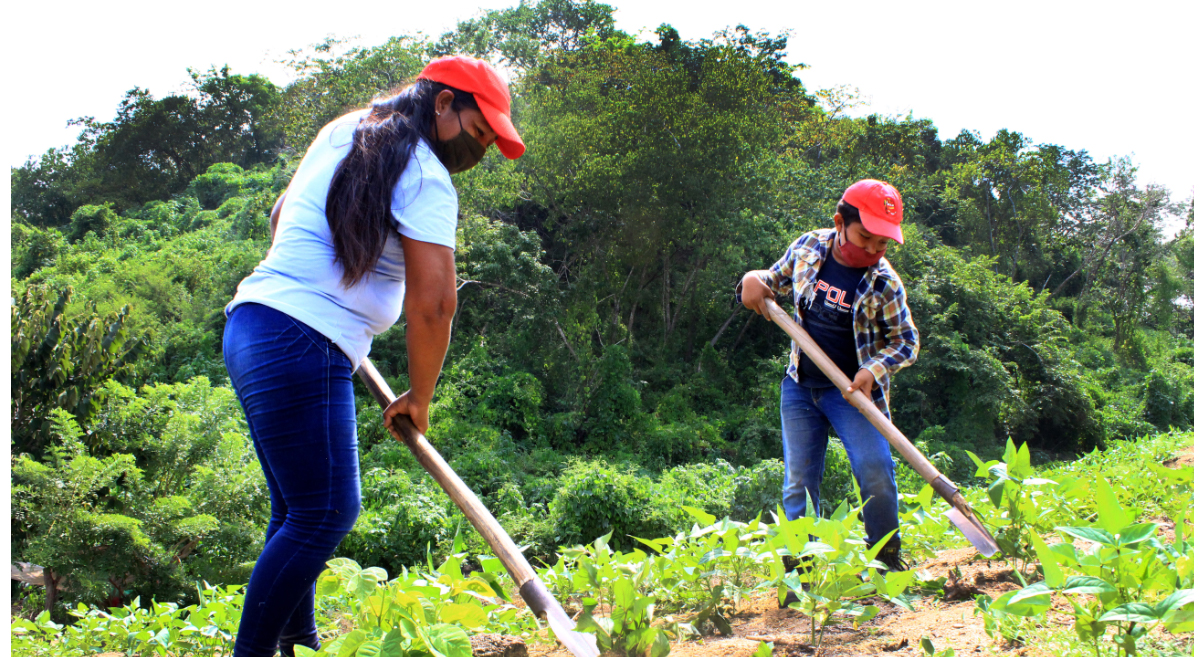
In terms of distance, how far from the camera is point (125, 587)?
17.4 feet

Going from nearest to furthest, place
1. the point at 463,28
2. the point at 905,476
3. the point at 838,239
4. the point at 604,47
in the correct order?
1. the point at 838,239
2. the point at 905,476
3. the point at 604,47
4. the point at 463,28

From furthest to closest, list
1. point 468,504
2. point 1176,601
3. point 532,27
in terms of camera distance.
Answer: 1. point 532,27
2. point 468,504
3. point 1176,601

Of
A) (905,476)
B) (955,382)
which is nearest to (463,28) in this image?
(955,382)

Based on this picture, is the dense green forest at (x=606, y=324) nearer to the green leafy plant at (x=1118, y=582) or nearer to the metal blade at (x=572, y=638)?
the metal blade at (x=572, y=638)

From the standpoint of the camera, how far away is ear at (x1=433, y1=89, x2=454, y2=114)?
5.73ft

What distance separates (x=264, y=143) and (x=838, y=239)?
1454 inches

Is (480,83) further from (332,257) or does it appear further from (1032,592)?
(1032,592)

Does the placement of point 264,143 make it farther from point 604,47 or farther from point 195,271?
point 604,47

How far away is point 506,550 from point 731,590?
770 mm

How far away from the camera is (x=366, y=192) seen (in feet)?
5.22

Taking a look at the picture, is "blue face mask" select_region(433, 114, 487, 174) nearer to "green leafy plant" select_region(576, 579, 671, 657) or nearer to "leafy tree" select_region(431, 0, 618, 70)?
"green leafy plant" select_region(576, 579, 671, 657)

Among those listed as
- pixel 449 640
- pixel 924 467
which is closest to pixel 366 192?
pixel 449 640

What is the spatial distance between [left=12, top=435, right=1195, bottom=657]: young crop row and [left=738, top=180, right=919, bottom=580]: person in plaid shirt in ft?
0.61

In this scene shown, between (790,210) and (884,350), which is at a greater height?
(790,210)
